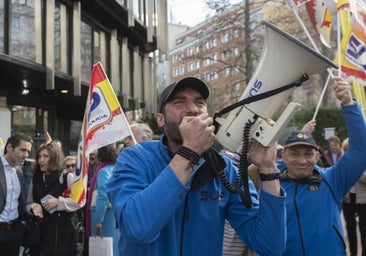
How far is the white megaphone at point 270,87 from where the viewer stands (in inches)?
74.8

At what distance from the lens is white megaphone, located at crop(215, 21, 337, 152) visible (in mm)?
1900

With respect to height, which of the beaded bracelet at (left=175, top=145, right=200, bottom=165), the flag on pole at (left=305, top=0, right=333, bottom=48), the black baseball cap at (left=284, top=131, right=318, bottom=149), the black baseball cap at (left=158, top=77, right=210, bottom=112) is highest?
the flag on pole at (left=305, top=0, right=333, bottom=48)

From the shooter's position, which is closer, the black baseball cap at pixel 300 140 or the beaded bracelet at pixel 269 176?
the beaded bracelet at pixel 269 176

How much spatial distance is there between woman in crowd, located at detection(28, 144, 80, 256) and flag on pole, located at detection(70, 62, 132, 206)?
0.46 meters

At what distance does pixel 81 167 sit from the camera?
514cm

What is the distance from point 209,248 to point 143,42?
18.4 meters

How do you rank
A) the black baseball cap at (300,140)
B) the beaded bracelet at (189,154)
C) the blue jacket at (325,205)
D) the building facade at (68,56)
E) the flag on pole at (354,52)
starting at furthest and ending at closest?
the building facade at (68,56)
the flag on pole at (354,52)
the black baseball cap at (300,140)
the blue jacket at (325,205)
the beaded bracelet at (189,154)

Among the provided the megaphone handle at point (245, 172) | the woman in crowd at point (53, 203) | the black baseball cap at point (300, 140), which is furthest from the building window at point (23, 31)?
the megaphone handle at point (245, 172)

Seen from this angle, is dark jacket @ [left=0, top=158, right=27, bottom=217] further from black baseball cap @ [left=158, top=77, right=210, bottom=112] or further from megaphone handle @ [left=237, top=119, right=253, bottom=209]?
megaphone handle @ [left=237, top=119, right=253, bottom=209]

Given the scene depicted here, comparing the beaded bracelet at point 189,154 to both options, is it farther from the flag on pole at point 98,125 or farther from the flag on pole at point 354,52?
the flag on pole at point 354,52

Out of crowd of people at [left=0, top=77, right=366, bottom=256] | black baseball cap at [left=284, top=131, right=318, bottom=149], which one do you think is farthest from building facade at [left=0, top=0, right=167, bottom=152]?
black baseball cap at [left=284, top=131, right=318, bottom=149]

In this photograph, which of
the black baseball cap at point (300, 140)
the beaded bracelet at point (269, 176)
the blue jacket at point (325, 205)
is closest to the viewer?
the beaded bracelet at point (269, 176)

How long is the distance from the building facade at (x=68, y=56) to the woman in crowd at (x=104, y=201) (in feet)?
19.1

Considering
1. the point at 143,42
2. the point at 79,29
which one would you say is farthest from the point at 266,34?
the point at 143,42
